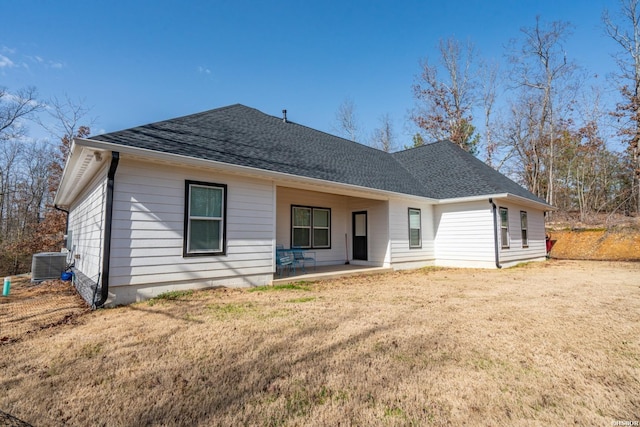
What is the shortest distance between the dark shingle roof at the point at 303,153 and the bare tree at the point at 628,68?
40.7 feet

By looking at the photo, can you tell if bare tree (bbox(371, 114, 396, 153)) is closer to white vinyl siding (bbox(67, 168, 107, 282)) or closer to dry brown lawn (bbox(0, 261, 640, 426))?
dry brown lawn (bbox(0, 261, 640, 426))

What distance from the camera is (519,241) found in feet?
40.3

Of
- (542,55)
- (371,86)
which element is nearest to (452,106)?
(542,55)

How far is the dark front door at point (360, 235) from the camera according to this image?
1112 centimetres

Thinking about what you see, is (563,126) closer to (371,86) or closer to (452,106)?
(452,106)

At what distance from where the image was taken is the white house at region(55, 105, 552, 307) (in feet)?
17.9

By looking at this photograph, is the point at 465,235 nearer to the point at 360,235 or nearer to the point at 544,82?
the point at 360,235

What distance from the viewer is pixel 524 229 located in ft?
42.4

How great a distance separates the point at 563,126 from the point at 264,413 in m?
27.8

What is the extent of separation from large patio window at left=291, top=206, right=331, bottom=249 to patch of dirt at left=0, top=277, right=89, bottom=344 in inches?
230

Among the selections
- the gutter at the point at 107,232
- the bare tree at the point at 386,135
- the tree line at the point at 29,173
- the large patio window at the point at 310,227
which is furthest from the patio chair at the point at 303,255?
the bare tree at the point at 386,135

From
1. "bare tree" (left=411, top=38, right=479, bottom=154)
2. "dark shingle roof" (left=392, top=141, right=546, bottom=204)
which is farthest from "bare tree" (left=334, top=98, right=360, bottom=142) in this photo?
"dark shingle roof" (left=392, top=141, right=546, bottom=204)

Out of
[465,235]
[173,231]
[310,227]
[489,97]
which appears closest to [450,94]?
[489,97]

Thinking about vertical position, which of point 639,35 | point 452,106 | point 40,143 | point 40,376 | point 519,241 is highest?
point 639,35
